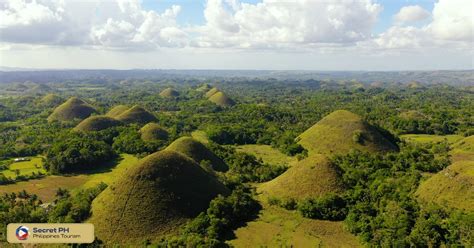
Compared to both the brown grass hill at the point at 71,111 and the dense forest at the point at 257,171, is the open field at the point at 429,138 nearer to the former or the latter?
the dense forest at the point at 257,171

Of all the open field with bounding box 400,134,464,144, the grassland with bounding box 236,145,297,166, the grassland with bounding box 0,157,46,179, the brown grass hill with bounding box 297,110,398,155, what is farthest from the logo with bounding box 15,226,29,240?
the open field with bounding box 400,134,464,144

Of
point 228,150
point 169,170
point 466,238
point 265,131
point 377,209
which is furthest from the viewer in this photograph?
point 265,131

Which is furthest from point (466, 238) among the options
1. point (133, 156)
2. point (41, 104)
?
point (41, 104)

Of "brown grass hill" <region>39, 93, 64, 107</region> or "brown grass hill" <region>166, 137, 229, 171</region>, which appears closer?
"brown grass hill" <region>166, 137, 229, 171</region>

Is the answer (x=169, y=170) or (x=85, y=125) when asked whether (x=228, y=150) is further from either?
(x=85, y=125)

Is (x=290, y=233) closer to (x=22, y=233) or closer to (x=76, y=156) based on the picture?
(x=22, y=233)

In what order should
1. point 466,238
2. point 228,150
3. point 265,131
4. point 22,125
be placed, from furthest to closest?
point 22,125 < point 265,131 < point 228,150 < point 466,238

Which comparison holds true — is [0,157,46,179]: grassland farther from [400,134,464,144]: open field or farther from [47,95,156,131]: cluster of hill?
[400,134,464,144]: open field
